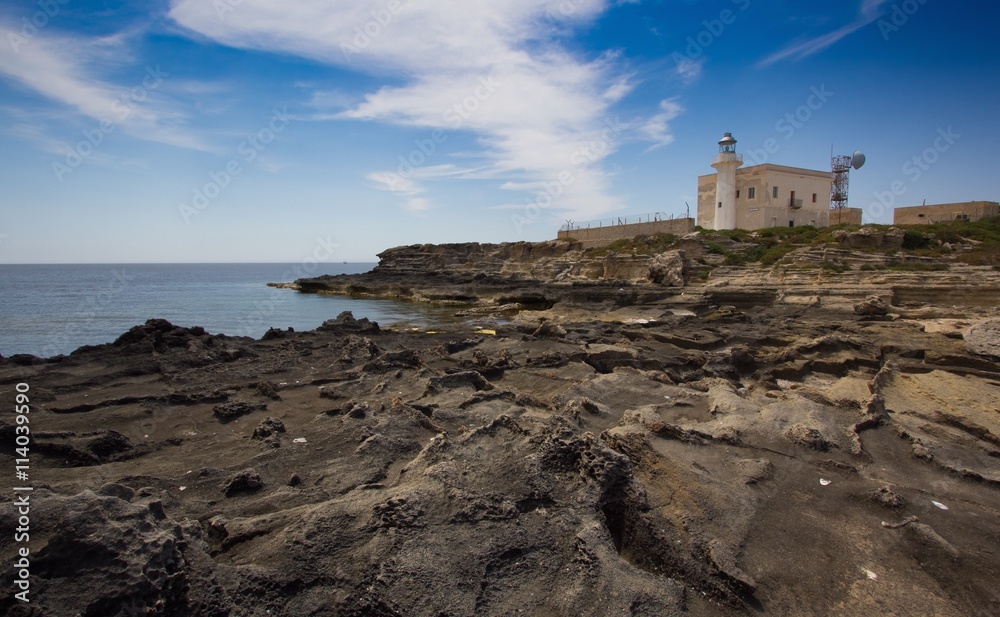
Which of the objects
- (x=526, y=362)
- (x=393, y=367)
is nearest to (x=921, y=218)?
(x=526, y=362)

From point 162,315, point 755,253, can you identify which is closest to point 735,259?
point 755,253

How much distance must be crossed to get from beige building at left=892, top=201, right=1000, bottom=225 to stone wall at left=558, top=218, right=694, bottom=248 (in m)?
21.3

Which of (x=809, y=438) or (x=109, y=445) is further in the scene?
(x=809, y=438)

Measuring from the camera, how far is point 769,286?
30.2 metres

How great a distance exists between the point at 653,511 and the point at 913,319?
2100 centimetres

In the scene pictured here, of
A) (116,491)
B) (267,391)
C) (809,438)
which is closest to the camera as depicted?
(116,491)

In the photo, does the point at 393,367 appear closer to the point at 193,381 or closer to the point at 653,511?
the point at 193,381

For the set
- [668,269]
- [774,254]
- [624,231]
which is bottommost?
[668,269]

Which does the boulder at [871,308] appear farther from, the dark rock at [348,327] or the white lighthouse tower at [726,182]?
the white lighthouse tower at [726,182]

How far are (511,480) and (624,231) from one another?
5463cm

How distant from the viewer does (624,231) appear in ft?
188

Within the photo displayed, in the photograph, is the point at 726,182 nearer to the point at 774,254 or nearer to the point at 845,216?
the point at 845,216

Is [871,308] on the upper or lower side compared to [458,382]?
upper

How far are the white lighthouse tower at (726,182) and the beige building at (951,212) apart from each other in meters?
16.4
